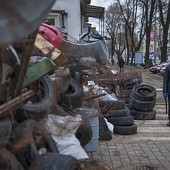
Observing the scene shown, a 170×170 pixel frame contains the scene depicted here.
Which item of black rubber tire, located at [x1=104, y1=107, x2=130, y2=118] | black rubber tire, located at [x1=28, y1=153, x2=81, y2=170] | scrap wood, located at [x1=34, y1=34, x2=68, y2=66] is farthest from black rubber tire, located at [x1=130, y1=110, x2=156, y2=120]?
black rubber tire, located at [x1=28, y1=153, x2=81, y2=170]

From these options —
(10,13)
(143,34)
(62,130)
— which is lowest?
(143,34)

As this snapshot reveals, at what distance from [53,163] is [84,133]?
107 inches

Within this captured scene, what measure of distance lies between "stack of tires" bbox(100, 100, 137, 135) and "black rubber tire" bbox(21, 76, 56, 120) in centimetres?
337

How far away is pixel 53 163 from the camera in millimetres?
4543

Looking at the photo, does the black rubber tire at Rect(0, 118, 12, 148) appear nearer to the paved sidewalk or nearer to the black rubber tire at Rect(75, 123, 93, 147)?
the black rubber tire at Rect(75, 123, 93, 147)

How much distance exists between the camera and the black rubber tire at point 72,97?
310 inches

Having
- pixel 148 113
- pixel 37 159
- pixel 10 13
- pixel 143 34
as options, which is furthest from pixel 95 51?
pixel 143 34

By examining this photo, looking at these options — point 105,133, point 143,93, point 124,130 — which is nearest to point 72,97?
point 105,133

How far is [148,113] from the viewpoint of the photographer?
1191 centimetres

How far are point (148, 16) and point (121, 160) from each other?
47.5m

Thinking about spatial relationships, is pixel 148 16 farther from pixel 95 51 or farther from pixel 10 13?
pixel 10 13

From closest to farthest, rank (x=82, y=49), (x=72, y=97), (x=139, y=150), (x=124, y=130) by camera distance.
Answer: (x=82, y=49)
(x=72, y=97)
(x=139, y=150)
(x=124, y=130)

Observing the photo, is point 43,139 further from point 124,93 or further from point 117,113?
point 124,93

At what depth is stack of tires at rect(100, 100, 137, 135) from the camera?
9.80m
